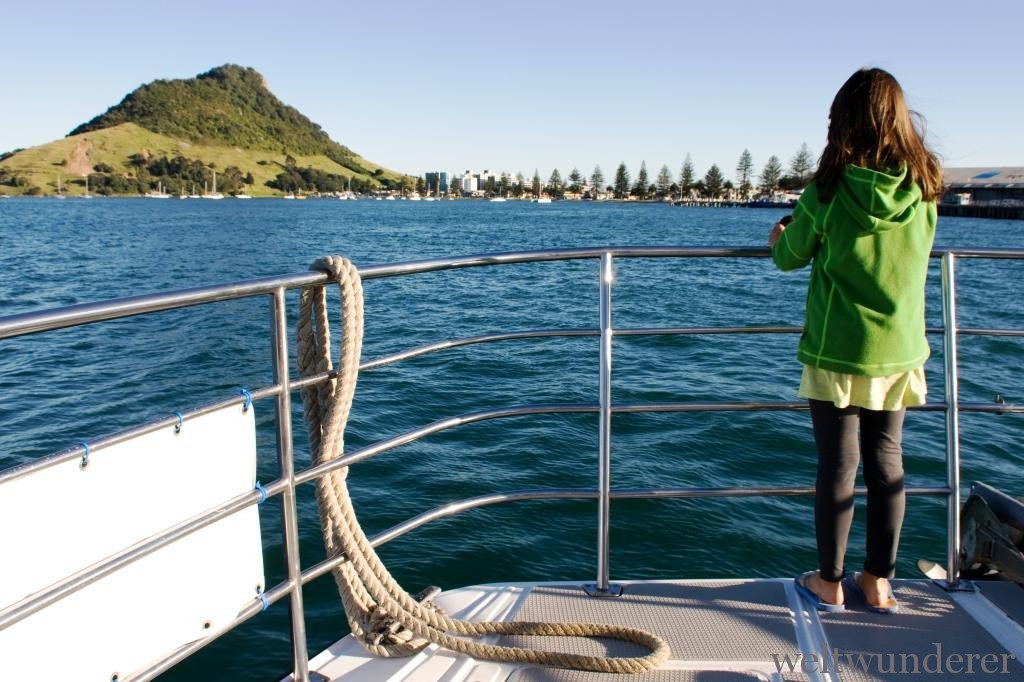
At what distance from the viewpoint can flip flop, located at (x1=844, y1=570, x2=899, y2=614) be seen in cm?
245

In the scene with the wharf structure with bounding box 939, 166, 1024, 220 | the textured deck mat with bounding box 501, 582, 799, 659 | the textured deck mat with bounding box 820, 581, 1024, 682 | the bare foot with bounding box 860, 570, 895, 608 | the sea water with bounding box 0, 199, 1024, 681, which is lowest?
the sea water with bounding box 0, 199, 1024, 681

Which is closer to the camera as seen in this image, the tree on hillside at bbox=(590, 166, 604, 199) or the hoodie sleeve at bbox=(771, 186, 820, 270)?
the hoodie sleeve at bbox=(771, 186, 820, 270)

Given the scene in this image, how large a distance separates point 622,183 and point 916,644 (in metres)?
191

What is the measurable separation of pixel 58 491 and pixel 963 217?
107 meters

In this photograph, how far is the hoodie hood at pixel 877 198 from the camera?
2061 mm

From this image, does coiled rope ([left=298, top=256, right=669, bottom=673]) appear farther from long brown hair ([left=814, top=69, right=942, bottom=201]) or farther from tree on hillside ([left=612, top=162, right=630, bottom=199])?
tree on hillside ([left=612, top=162, right=630, bottom=199])

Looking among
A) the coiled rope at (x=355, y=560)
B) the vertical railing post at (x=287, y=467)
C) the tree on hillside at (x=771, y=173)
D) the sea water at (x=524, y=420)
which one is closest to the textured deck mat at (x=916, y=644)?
the coiled rope at (x=355, y=560)

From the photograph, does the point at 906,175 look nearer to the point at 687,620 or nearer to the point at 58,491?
the point at 687,620

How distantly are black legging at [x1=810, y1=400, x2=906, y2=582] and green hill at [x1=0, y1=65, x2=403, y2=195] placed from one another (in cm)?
16774

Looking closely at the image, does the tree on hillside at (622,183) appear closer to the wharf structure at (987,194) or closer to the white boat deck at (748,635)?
the wharf structure at (987,194)

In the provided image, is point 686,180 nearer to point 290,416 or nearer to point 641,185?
point 641,185

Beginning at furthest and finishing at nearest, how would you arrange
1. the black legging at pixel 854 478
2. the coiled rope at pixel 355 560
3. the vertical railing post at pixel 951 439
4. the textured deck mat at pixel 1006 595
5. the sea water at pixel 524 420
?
the sea water at pixel 524 420
the vertical railing post at pixel 951 439
the textured deck mat at pixel 1006 595
the black legging at pixel 854 478
the coiled rope at pixel 355 560

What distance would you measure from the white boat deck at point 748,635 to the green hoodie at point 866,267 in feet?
2.67

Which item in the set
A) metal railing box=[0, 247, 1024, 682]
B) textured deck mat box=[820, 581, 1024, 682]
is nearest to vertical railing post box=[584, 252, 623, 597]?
metal railing box=[0, 247, 1024, 682]
